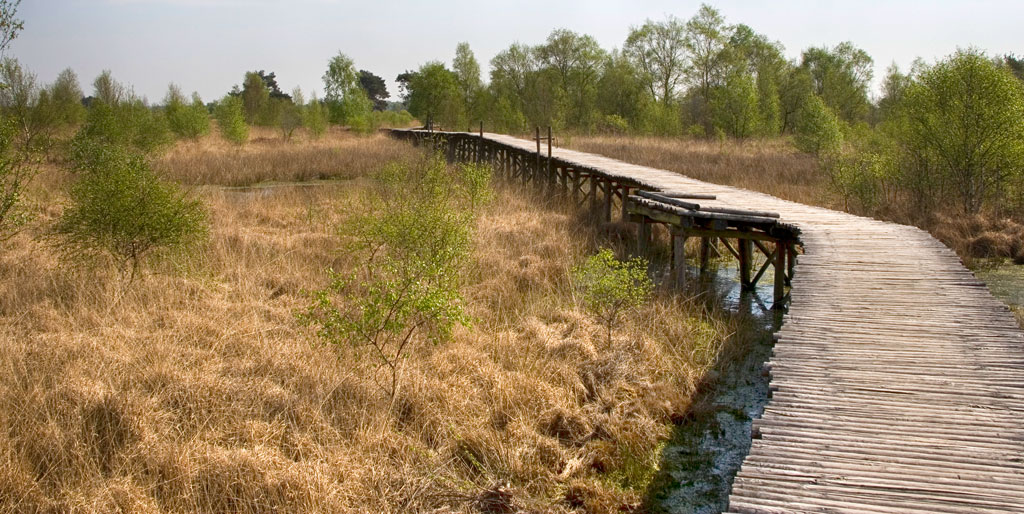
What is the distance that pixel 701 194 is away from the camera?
9484mm

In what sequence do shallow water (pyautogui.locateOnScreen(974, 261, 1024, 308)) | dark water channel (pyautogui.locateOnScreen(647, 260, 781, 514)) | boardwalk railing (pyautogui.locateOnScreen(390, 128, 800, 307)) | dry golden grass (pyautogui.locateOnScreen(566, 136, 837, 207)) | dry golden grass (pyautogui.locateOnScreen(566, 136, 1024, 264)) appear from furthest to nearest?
1. dry golden grass (pyautogui.locateOnScreen(566, 136, 837, 207))
2. dry golden grass (pyautogui.locateOnScreen(566, 136, 1024, 264))
3. shallow water (pyautogui.locateOnScreen(974, 261, 1024, 308))
4. boardwalk railing (pyautogui.locateOnScreen(390, 128, 800, 307))
5. dark water channel (pyautogui.locateOnScreen(647, 260, 781, 514))

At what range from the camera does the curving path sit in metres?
3.15

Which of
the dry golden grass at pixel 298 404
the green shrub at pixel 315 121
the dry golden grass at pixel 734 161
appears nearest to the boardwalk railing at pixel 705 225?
the dry golden grass at pixel 298 404

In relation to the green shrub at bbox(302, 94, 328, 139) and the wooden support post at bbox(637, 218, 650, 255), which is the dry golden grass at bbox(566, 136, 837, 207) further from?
the green shrub at bbox(302, 94, 328, 139)

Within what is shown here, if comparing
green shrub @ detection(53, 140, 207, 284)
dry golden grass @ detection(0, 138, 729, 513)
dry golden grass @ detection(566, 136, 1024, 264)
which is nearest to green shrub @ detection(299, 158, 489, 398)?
dry golden grass @ detection(0, 138, 729, 513)

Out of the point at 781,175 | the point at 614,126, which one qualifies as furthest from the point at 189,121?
the point at 781,175

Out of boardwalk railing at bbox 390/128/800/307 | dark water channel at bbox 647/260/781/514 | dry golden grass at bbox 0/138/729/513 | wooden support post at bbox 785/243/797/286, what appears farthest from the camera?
wooden support post at bbox 785/243/797/286

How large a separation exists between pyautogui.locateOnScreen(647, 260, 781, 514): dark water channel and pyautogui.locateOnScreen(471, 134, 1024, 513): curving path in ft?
2.60

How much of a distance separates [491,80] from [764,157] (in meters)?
25.7

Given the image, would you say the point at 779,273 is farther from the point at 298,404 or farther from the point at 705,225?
the point at 298,404

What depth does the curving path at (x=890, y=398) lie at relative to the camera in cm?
315

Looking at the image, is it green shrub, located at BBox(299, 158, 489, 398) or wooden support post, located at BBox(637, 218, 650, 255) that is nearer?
green shrub, located at BBox(299, 158, 489, 398)

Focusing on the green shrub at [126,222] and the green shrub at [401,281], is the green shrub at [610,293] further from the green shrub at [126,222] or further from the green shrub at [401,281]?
the green shrub at [126,222]

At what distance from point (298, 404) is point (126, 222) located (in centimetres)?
431
